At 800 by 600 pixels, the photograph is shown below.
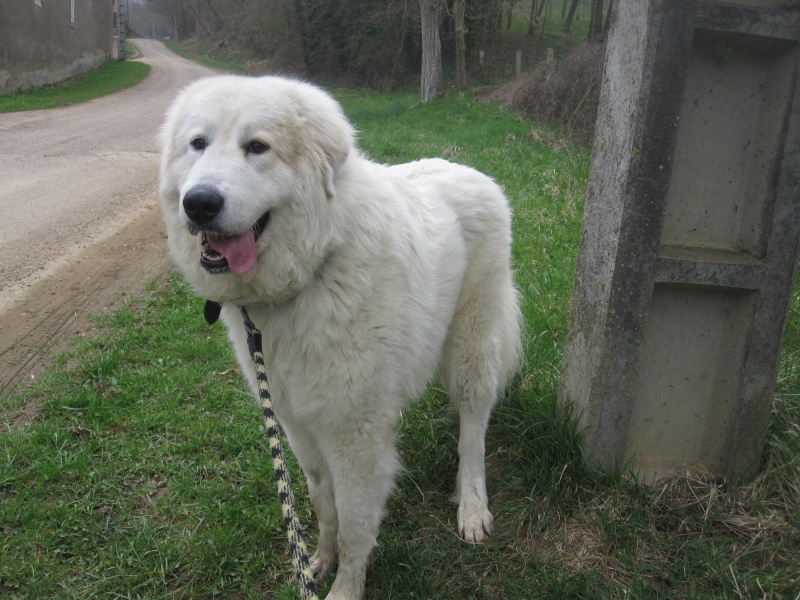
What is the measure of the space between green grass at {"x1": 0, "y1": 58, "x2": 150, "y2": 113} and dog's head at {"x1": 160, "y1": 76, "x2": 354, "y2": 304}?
15.5 meters

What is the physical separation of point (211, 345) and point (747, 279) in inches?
136

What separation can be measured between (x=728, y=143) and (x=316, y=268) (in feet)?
5.93

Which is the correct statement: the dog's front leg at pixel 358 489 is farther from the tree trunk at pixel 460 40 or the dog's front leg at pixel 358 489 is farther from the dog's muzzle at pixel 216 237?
the tree trunk at pixel 460 40

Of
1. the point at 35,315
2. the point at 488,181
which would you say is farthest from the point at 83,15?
the point at 488,181

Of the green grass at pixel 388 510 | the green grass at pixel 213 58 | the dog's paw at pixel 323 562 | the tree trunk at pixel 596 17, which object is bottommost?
the dog's paw at pixel 323 562

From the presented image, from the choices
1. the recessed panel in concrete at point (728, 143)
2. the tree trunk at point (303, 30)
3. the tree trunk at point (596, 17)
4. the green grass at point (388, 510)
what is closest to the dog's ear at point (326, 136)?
the recessed panel in concrete at point (728, 143)

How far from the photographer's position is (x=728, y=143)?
2621 millimetres

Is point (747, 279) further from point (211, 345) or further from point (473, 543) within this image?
point (211, 345)

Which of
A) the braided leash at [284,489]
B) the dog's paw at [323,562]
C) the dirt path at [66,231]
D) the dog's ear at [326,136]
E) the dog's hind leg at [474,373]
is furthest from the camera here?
the dirt path at [66,231]


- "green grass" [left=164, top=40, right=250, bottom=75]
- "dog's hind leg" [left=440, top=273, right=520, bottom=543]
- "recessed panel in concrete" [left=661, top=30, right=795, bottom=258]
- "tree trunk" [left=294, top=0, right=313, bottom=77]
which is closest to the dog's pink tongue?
"dog's hind leg" [left=440, top=273, right=520, bottom=543]

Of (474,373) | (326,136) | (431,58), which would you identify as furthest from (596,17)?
(326,136)

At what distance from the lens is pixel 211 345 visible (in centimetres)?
452

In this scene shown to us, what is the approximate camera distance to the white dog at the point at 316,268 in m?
2.28

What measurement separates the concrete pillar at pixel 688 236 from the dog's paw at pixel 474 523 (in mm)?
576
